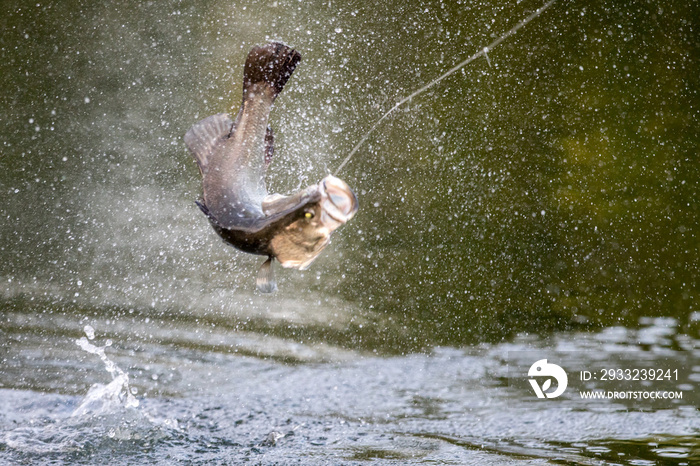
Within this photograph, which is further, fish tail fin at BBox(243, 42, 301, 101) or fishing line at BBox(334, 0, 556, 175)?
fishing line at BBox(334, 0, 556, 175)

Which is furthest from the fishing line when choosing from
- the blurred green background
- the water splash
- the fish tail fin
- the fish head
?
the fish head

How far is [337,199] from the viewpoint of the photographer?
5.11 feet

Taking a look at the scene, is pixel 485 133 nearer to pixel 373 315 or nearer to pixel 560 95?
pixel 560 95

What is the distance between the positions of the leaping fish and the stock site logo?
1778mm

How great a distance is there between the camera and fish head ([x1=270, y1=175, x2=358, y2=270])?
1558 millimetres

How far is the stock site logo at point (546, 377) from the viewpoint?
3.26 meters

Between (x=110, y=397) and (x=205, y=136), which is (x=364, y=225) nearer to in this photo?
(x=110, y=397)

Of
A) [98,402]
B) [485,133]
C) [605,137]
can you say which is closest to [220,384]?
[98,402]

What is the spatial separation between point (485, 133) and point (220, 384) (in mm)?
3455

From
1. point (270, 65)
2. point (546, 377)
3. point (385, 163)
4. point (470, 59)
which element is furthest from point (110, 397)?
point (470, 59)

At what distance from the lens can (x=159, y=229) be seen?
4.97 meters

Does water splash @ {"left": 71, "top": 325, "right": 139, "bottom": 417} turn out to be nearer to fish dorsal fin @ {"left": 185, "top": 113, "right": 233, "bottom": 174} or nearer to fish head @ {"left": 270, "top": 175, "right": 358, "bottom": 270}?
fish dorsal fin @ {"left": 185, "top": 113, "right": 233, "bottom": 174}

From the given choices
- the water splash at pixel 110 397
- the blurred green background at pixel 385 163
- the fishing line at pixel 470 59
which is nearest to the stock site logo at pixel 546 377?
the blurred green background at pixel 385 163

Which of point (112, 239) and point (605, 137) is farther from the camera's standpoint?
point (605, 137)
